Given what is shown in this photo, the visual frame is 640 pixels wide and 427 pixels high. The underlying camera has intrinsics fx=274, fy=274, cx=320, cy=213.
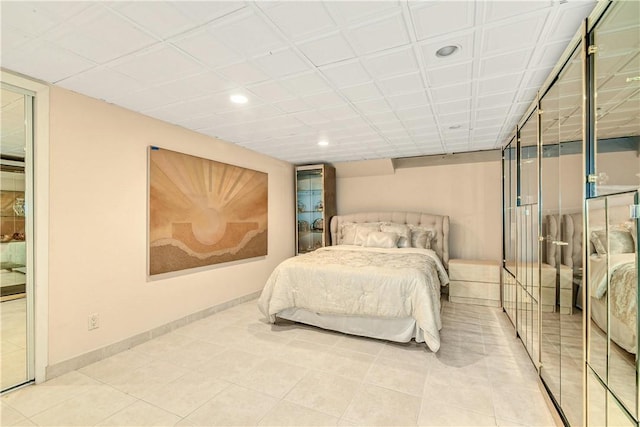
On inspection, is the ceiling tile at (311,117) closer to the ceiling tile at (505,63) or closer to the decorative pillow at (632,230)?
the ceiling tile at (505,63)

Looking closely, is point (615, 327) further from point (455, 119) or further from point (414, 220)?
point (414, 220)

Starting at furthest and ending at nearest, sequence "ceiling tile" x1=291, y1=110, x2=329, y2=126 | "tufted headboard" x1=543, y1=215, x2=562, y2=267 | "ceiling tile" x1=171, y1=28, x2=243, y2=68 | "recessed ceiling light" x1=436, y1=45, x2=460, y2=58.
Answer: "ceiling tile" x1=291, y1=110, x2=329, y2=126
"tufted headboard" x1=543, y1=215, x2=562, y2=267
"recessed ceiling light" x1=436, y1=45, x2=460, y2=58
"ceiling tile" x1=171, y1=28, x2=243, y2=68

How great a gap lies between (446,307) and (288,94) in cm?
347

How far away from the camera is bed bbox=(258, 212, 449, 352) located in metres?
2.64

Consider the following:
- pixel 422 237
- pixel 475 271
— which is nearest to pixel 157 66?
pixel 422 237

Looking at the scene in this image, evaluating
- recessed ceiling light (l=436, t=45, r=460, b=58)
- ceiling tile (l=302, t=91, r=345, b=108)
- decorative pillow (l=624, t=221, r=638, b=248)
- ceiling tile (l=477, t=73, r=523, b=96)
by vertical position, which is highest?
ceiling tile (l=302, t=91, r=345, b=108)

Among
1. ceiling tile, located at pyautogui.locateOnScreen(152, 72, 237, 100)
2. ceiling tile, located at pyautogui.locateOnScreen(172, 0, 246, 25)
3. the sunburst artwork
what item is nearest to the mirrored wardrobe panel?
ceiling tile, located at pyautogui.locateOnScreen(172, 0, 246, 25)

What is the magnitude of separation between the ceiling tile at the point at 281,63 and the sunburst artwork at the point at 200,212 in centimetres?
176

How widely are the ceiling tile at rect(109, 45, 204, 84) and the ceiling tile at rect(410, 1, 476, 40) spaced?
4.60ft

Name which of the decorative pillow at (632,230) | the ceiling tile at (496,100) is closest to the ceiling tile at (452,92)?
the ceiling tile at (496,100)

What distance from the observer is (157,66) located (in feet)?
6.10

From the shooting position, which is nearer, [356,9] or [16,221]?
[356,9]

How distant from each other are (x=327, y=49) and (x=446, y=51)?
29.0 inches

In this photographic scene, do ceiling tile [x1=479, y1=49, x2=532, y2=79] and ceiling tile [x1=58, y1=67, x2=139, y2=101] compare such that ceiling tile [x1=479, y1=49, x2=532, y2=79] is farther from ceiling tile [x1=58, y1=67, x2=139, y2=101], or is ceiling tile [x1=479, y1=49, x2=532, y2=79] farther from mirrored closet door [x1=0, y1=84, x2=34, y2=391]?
mirrored closet door [x1=0, y1=84, x2=34, y2=391]
